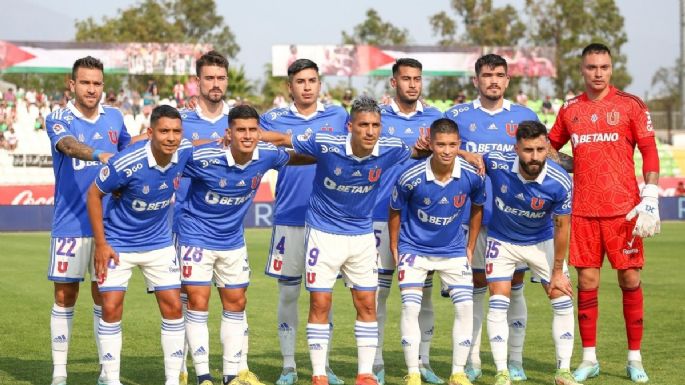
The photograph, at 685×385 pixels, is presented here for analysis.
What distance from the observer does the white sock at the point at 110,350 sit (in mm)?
8578

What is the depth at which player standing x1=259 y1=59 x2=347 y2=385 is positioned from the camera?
9.63 m

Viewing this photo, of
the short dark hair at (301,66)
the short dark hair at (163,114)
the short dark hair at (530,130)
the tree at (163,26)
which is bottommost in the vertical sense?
the short dark hair at (530,130)

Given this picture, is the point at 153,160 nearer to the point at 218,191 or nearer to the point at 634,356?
the point at 218,191

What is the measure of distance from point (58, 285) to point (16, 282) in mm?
9448

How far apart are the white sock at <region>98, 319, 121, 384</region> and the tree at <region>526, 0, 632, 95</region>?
5483 centimetres

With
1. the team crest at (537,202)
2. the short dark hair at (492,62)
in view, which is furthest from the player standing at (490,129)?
the team crest at (537,202)

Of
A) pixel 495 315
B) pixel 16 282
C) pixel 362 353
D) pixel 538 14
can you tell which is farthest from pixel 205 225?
pixel 538 14

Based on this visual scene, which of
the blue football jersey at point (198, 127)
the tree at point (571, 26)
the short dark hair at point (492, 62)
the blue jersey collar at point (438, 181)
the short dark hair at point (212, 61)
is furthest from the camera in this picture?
the tree at point (571, 26)

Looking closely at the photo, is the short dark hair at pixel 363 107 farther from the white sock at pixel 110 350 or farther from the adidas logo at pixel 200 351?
the white sock at pixel 110 350

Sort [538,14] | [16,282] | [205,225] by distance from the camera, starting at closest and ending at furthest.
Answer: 1. [205,225]
2. [16,282]
3. [538,14]

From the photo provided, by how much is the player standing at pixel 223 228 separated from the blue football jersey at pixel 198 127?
0.33 m

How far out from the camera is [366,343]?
8945 millimetres

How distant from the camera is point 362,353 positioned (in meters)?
8.97

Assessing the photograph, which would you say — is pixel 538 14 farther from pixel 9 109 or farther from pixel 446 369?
pixel 446 369
